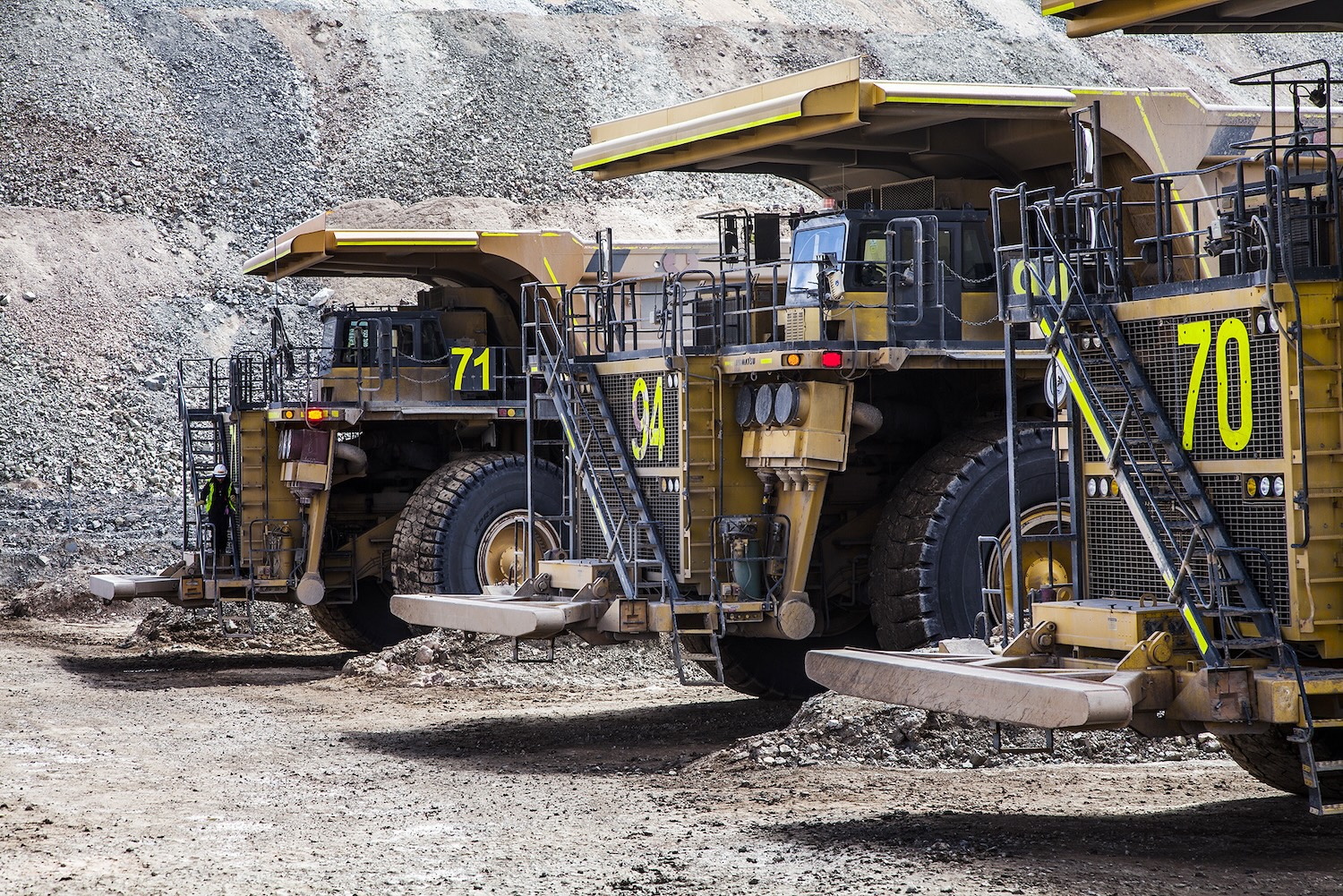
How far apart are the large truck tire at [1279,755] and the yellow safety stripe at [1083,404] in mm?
1347

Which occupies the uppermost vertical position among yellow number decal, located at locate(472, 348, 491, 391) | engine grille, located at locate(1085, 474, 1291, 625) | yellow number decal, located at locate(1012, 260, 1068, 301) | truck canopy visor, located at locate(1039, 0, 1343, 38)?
truck canopy visor, located at locate(1039, 0, 1343, 38)

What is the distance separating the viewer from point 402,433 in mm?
17188

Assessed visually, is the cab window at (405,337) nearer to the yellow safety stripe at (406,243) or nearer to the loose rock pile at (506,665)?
the yellow safety stripe at (406,243)

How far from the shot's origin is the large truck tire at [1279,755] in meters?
7.58

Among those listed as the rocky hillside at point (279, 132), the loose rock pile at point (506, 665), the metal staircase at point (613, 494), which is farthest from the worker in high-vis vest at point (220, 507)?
the rocky hillside at point (279, 132)

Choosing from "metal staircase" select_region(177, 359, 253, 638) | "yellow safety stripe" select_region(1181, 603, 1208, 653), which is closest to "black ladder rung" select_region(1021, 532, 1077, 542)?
"yellow safety stripe" select_region(1181, 603, 1208, 653)

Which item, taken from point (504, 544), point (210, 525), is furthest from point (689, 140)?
point (210, 525)

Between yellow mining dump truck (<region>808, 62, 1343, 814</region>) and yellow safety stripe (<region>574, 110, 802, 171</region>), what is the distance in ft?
10.1

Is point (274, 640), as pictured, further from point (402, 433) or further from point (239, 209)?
point (239, 209)

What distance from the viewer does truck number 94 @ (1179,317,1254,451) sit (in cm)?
735

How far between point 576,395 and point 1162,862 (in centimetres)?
579

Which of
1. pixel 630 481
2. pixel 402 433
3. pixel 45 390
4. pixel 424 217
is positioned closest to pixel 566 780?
pixel 630 481

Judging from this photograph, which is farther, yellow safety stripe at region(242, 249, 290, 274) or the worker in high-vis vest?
yellow safety stripe at region(242, 249, 290, 274)

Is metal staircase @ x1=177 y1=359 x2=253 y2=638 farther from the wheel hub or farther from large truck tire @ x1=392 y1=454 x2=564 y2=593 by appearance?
the wheel hub
